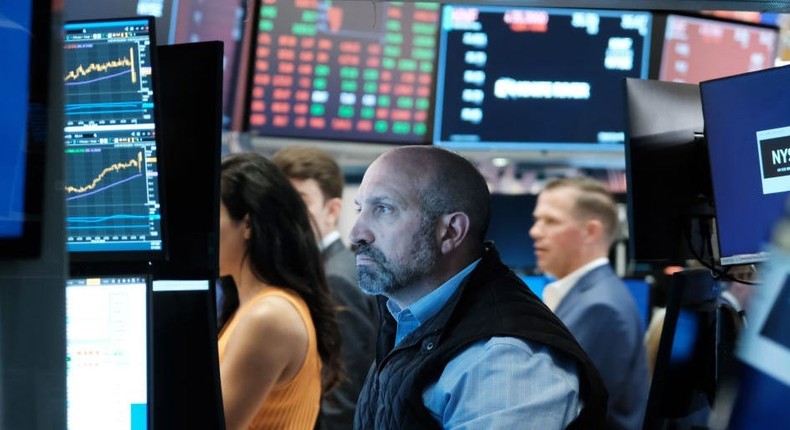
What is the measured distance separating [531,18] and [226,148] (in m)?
1.34

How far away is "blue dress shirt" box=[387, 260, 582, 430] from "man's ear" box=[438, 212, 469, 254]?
1.33 ft

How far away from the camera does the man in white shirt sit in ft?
13.8

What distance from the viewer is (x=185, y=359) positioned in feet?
8.52

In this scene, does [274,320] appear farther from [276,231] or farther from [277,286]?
[276,231]

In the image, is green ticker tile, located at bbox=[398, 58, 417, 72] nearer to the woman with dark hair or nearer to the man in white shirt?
the man in white shirt

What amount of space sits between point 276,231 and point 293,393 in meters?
0.49

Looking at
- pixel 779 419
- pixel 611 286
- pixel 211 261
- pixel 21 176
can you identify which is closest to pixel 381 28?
pixel 611 286

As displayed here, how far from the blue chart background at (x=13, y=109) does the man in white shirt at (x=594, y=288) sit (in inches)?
127

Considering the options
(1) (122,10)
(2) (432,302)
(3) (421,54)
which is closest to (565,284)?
(3) (421,54)

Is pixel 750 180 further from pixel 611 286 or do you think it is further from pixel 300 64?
pixel 300 64

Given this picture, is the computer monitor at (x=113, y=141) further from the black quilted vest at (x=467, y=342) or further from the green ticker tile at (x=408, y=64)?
the green ticker tile at (x=408, y=64)

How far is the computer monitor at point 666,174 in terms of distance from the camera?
8.86 feet

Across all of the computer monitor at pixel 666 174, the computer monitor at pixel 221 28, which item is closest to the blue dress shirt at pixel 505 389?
the computer monitor at pixel 666 174

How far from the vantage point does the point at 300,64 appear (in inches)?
174
